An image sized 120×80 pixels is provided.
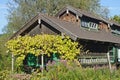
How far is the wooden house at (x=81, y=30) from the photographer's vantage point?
23922 millimetres

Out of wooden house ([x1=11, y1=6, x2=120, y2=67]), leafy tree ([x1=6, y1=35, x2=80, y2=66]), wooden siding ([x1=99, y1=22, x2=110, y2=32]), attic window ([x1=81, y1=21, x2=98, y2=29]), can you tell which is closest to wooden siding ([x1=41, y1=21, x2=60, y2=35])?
wooden house ([x1=11, y1=6, x2=120, y2=67])

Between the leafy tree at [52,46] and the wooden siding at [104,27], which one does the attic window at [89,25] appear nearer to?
the wooden siding at [104,27]

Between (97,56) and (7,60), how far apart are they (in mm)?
8316

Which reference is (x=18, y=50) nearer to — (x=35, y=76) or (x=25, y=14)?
(x=35, y=76)

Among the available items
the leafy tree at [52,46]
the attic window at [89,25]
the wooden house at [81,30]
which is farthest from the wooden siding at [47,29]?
the attic window at [89,25]

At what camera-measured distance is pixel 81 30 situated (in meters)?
27.8

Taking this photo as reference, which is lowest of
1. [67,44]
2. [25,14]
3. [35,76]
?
[35,76]

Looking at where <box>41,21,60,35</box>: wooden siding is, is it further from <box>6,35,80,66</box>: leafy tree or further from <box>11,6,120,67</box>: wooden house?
<box>6,35,80,66</box>: leafy tree

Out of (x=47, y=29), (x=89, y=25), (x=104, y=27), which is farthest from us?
(x=104, y=27)

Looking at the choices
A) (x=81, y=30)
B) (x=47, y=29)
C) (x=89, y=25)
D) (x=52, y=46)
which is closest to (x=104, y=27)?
(x=89, y=25)

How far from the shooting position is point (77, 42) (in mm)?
23094

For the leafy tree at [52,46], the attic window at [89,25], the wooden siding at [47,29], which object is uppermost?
the attic window at [89,25]

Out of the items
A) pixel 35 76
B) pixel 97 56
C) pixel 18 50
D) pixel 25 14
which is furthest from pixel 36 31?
pixel 25 14

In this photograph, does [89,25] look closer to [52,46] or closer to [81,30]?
[81,30]
